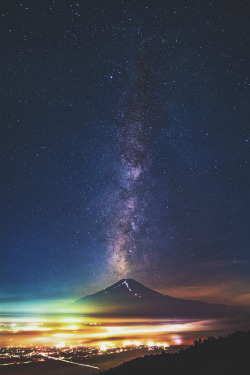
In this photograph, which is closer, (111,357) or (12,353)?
(111,357)

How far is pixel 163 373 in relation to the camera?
1485cm

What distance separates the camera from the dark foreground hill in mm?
13361

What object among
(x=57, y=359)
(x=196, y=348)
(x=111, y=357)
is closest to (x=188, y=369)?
(x=196, y=348)

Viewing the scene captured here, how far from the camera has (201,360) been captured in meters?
15.6

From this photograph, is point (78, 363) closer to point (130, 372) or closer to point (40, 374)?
point (40, 374)

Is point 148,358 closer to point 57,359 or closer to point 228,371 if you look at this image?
point 228,371

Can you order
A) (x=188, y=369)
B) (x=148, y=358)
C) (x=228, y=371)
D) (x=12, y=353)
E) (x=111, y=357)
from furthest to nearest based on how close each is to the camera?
(x=12, y=353), (x=111, y=357), (x=148, y=358), (x=188, y=369), (x=228, y=371)

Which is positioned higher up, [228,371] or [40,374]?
[228,371]

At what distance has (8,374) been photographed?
27.1m

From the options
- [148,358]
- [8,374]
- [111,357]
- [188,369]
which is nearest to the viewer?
[188,369]

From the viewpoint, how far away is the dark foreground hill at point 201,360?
13.4 metres

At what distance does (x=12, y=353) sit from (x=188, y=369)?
103ft

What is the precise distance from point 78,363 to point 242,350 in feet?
66.9

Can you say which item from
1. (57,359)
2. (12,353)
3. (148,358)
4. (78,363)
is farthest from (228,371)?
(12,353)
